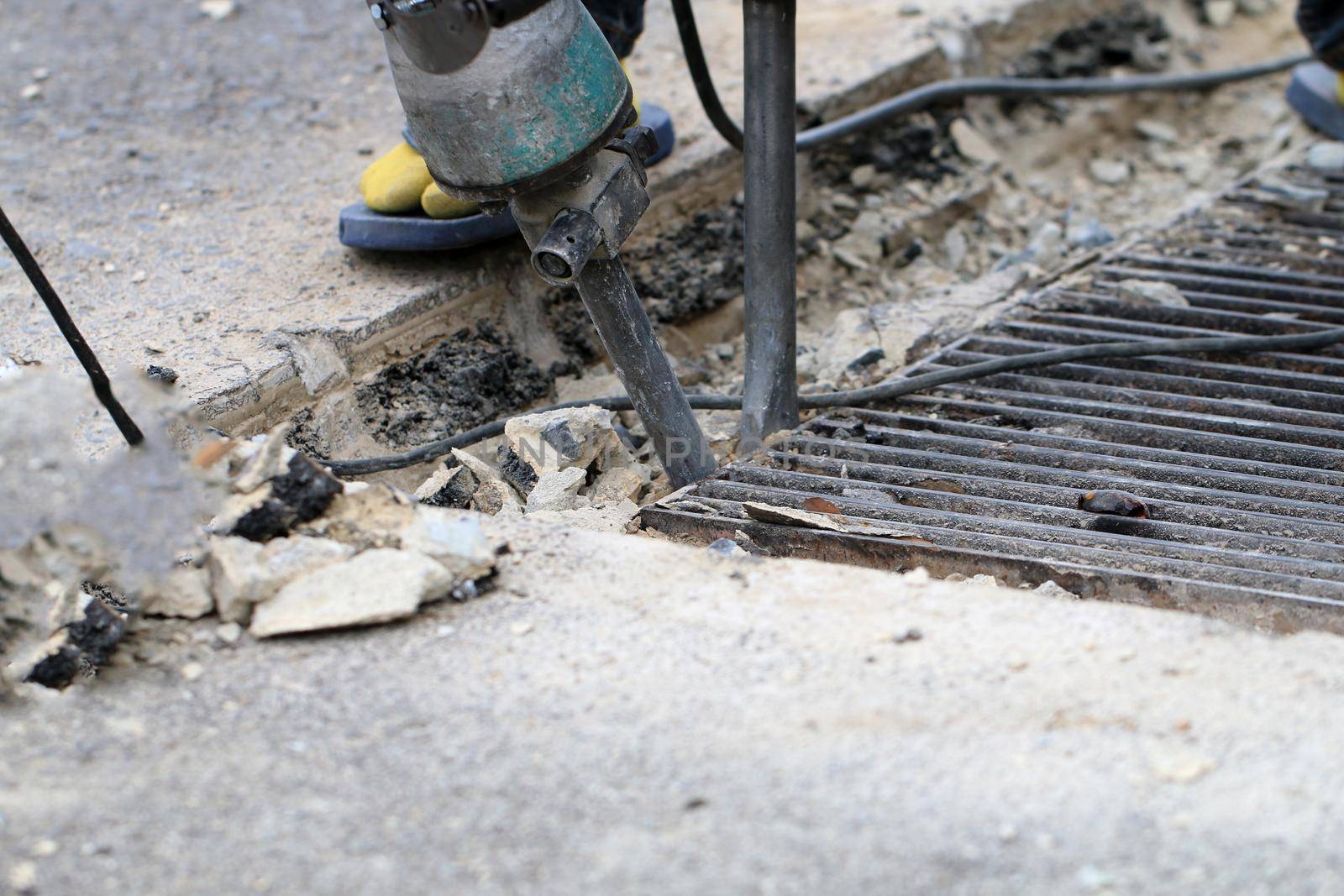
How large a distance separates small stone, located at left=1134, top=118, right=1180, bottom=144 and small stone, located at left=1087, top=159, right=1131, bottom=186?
15 centimetres

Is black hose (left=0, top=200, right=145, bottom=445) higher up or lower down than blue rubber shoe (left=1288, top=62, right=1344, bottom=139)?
higher up

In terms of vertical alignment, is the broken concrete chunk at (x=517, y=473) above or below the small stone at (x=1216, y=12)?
above

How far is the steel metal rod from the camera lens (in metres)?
1.87

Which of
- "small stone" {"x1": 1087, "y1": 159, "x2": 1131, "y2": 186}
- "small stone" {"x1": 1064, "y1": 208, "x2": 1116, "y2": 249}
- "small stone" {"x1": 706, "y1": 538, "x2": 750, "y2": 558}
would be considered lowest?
"small stone" {"x1": 1087, "y1": 159, "x2": 1131, "y2": 186}

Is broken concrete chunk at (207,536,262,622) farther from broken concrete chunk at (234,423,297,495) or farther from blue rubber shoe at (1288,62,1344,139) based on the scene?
blue rubber shoe at (1288,62,1344,139)

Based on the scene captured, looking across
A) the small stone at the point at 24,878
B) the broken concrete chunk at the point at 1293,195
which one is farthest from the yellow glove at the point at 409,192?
the broken concrete chunk at the point at 1293,195

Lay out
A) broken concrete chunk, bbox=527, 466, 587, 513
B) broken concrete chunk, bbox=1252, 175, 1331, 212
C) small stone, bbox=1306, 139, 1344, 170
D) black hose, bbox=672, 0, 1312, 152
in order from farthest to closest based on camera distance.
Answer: small stone, bbox=1306, 139, 1344, 170
broken concrete chunk, bbox=1252, 175, 1331, 212
black hose, bbox=672, 0, 1312, 152
broken concrete chunk, bbox=527, 466, 587, 513

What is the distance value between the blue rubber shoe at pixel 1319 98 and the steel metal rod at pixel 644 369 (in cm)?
219

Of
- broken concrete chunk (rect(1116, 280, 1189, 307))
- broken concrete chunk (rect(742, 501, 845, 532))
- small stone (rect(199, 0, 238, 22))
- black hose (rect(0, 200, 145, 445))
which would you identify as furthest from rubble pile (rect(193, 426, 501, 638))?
small stone (rect(199, 0, 238, 22))

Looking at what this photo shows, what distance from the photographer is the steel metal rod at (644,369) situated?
1.87 meters

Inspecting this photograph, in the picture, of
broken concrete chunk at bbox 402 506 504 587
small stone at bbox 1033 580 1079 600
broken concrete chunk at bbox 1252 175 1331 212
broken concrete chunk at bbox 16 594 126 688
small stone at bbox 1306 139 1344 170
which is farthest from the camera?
small stone at bbox 1306 139 1344 170

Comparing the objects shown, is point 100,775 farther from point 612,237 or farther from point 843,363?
point 843,363

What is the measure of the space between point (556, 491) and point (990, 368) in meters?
0.80

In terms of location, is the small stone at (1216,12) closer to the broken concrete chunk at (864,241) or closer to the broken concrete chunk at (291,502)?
the broken concrete chunk at (864,241)
